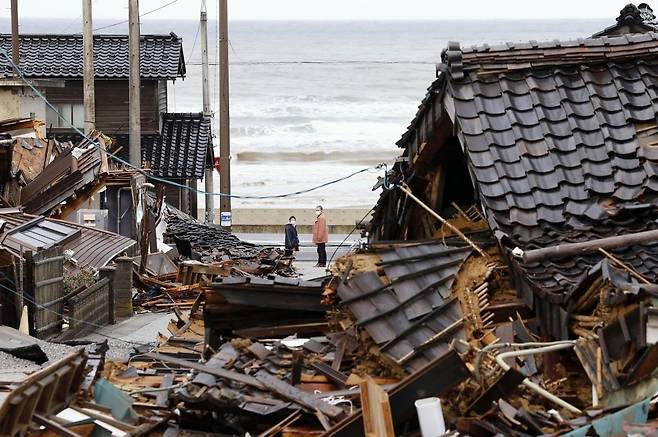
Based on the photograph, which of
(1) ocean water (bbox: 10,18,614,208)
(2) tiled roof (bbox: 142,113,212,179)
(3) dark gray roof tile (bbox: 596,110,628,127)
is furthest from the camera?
(1) ocean water (bbox: 10,18,614,208)

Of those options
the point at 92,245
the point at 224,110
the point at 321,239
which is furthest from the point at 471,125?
the point at 224,110

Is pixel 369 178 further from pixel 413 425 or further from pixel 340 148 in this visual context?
pixel 413 425

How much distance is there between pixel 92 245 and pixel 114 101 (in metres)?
20.7

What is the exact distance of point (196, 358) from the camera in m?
12.6

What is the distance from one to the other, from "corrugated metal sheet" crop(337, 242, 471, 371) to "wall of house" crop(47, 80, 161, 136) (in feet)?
107

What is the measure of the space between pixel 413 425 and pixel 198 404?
161 centimetres

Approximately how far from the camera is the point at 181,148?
4178 centimetres

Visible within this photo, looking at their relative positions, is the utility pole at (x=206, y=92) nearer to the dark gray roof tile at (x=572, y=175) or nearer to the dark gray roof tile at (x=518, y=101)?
the dark gray roof tile at (x=518, y=101)

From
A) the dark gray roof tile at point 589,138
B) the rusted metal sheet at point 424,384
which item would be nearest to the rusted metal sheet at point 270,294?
the dark gray roof tile at point 589,138

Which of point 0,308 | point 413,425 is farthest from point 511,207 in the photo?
point 0,308

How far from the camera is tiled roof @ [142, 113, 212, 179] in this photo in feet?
134

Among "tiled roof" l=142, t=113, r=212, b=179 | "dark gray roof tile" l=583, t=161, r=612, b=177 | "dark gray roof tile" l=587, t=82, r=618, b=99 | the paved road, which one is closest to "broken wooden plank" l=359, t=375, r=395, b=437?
"dark gray roof tile" l=583, t=161, r=612, b=177

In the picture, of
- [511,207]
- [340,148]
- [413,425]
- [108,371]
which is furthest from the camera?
[340,148]

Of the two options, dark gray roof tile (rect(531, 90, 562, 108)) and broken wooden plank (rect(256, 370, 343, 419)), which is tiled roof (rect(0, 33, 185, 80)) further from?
broken wooden plank (rect(256, 370, 343, 419))
